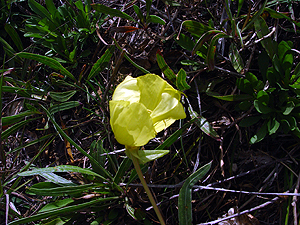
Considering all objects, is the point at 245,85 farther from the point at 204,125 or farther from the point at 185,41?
the point at 185,41

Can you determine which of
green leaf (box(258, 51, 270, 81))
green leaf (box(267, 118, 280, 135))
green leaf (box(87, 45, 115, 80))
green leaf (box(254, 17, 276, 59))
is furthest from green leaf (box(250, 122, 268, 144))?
green leaf (box(87, 45, 115, 80))

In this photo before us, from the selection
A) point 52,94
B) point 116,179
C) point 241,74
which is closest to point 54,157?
point 52,94

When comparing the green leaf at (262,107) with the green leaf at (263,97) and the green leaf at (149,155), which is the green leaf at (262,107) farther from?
the green leaf at (149,155)

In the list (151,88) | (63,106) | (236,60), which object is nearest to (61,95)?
(63,106)

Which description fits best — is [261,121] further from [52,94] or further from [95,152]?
[52,94]

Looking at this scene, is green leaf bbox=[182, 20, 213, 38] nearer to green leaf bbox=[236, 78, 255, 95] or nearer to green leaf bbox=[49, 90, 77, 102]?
green leaf bbox=[236, 78, 255, 95]
